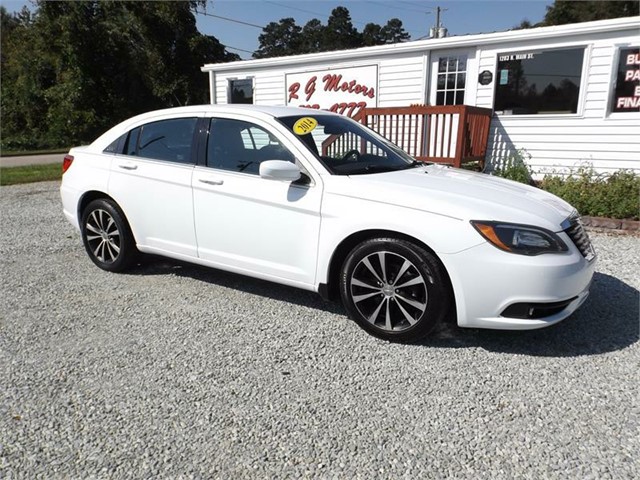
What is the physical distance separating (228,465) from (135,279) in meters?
2.88

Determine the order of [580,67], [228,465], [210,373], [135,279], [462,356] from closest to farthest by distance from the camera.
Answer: [228,465] → [210,373] → [462,356] → [135,279] → [580,67]

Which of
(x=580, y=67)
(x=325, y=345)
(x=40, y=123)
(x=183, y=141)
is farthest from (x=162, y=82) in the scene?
(x=325, y=345)

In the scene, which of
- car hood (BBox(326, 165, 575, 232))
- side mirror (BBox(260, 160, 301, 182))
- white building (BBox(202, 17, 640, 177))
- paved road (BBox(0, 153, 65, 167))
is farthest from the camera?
paved road (BBox(0, 153, 65, 167))

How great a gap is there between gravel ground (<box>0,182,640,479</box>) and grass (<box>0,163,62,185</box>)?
9.19 meters

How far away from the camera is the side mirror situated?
3447 mm

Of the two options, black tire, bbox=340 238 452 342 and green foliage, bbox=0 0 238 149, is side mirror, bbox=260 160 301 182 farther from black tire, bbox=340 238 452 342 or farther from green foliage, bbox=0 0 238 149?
green foliage, bbox=0 0 238 149

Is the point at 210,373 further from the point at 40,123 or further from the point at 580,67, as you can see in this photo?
the point at 40,123

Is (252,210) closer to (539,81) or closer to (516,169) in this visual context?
(516,169)

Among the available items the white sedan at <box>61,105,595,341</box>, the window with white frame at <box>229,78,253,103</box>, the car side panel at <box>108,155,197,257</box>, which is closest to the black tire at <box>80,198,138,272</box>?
the white sedan at <box>61,105,595,341</box>

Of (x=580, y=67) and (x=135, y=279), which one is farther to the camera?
(x=580, y=67)

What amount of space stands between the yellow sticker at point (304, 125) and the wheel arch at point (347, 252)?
100 centimetres

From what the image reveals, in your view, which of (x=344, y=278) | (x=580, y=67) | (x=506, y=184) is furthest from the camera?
(x=580, y=67)

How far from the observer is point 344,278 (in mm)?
3443

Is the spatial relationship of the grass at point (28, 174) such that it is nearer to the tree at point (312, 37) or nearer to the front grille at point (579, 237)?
the front grille at point (579, 237)
